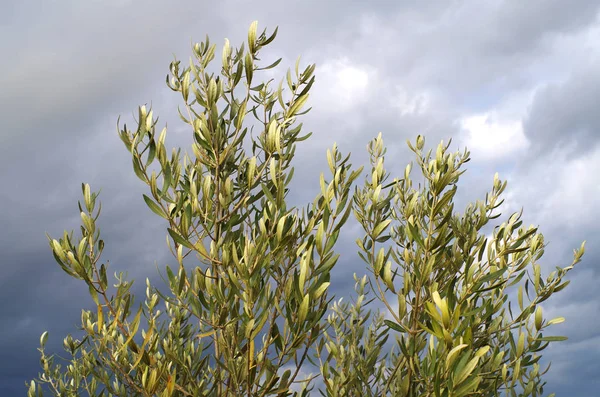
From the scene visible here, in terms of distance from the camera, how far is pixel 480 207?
6570 millimetres

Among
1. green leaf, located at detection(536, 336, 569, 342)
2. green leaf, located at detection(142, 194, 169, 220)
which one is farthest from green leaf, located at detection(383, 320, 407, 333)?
green leaf, located at detection(142, 194, 169, 220)

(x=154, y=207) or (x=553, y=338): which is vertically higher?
(x=154, y=207)

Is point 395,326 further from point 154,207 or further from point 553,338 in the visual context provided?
point 154,207

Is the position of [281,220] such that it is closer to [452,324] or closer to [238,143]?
[238,143]

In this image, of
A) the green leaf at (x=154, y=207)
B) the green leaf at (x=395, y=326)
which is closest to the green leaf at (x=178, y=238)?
the green leaf at (x=154, y=207)

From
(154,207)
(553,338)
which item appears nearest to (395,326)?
(553,338)

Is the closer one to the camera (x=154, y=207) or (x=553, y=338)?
(x=154, y=207)

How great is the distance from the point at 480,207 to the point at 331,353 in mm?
2297

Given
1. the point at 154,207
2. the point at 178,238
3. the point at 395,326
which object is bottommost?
the point at 395,326

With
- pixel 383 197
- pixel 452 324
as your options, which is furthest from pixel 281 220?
pixel 383 197

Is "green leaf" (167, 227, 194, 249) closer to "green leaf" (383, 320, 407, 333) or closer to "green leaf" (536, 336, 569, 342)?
"green leaf" (383, 320, 407, 333)

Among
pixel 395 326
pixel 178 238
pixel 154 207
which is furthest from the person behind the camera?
pixel 395 326

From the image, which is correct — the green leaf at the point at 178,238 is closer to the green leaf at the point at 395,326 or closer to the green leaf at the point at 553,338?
the green leaf at the point at 395,326

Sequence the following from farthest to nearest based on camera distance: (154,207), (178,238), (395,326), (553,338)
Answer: (553,338), (395,326), (154,207), (178,238)
